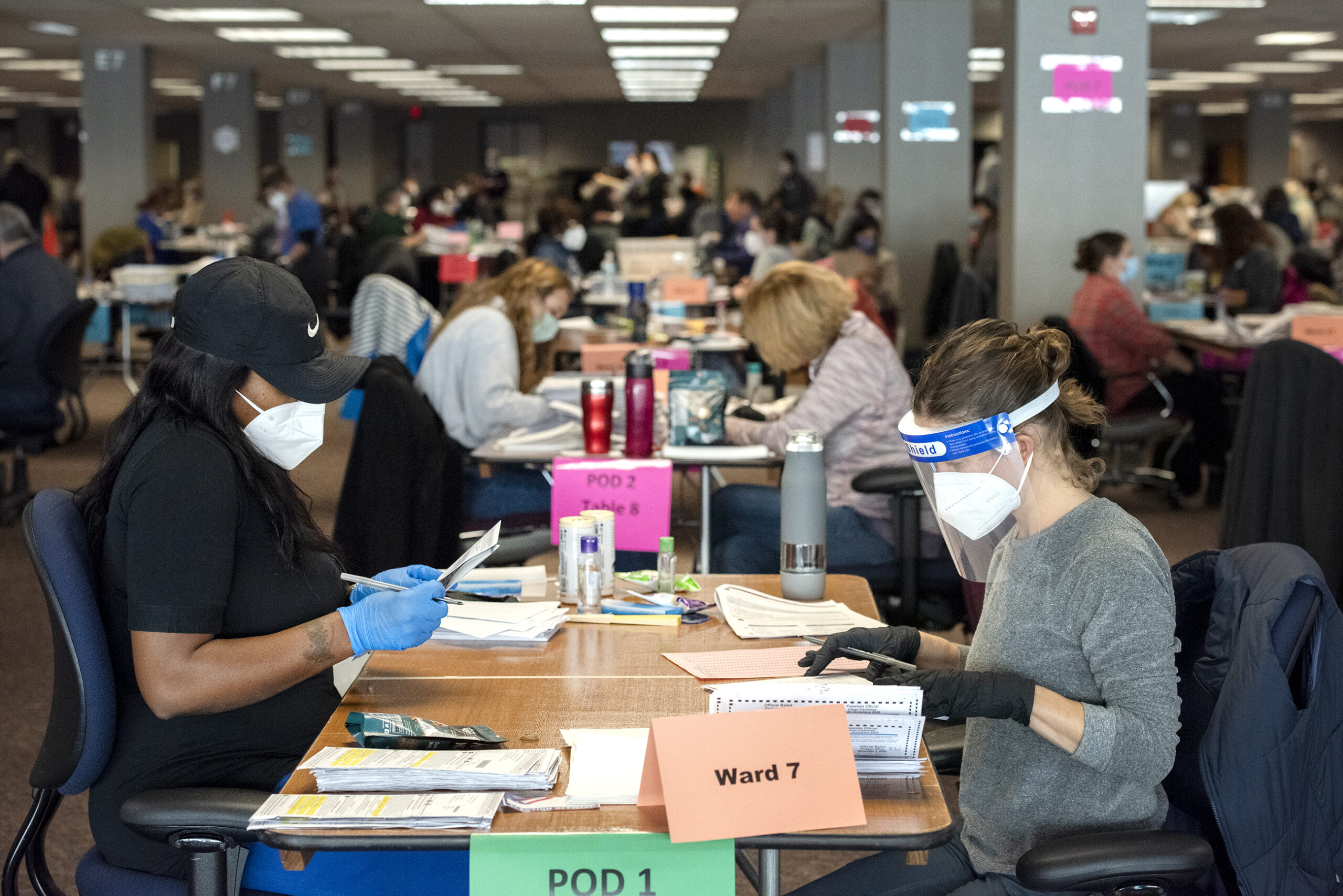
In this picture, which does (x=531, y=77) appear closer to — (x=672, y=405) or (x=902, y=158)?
(x=902, y=158)

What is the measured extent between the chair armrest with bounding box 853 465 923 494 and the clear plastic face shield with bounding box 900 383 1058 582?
1428 millimetres

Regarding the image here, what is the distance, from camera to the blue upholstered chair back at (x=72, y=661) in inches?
61.6

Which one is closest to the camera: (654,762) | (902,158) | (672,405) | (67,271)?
(654,762)

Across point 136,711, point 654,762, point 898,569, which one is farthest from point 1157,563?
point 898,569

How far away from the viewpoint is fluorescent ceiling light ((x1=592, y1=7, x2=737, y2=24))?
10.2 meters

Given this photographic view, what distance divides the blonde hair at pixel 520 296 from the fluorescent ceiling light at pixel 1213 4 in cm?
746

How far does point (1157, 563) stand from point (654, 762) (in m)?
0.62

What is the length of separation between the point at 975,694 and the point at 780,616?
0.58 m

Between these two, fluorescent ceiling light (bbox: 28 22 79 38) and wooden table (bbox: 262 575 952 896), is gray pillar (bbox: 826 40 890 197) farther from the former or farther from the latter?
wooden table (bbox: 262 575 952 896)

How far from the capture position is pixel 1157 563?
1499 mm

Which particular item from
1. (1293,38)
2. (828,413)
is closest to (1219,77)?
(1293,38)

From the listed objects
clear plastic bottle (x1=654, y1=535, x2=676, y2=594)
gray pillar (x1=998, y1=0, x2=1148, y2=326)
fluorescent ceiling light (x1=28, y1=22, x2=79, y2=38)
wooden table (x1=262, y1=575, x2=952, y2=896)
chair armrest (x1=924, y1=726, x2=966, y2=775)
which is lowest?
chair armrest (x1=924, y1=726, x2=966, y2=775)

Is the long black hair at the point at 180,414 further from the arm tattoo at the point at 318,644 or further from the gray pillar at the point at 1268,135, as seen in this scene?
the gray pillar at the point at 1268,135

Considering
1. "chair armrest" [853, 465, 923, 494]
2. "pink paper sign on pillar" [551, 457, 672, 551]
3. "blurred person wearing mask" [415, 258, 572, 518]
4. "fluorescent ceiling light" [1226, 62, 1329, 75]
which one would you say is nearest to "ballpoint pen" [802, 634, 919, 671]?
"pink paper sign on pillar" [551, 457, 672, 551]
